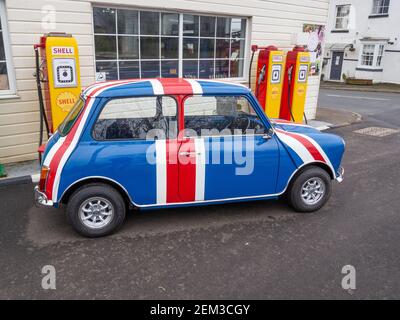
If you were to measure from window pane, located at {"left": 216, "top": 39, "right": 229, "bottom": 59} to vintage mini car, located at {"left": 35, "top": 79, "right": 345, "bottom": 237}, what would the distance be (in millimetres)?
4565

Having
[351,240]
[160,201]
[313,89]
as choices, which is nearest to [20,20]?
[160,201]

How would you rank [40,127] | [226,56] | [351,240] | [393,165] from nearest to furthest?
[351,240], [40,127], [393,165], [226,56]

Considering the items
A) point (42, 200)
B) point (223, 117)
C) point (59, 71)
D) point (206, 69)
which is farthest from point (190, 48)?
point (42, 200)

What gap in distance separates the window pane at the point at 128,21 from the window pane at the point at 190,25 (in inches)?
44.8

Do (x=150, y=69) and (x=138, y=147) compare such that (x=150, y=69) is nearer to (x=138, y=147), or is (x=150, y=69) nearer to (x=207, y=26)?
(x=207, y=26)

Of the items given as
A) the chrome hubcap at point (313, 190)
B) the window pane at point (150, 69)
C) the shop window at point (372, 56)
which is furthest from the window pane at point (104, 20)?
the shop window at point (372, 56)

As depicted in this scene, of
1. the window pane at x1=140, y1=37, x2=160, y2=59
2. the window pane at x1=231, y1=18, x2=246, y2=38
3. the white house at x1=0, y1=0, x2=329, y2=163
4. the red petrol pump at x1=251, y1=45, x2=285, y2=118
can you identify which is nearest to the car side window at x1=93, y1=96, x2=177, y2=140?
the white house at x1=0, y1=0, x2=329, y2=163

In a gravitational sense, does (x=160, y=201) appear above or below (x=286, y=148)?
below

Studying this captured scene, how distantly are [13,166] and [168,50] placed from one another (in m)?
3.85

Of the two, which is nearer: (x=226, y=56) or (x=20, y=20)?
(x=20, y=20)

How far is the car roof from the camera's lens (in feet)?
12.8

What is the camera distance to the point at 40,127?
6.24 m

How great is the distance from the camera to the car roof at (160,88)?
3911mm

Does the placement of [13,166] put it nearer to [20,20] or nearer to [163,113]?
[20,20]
